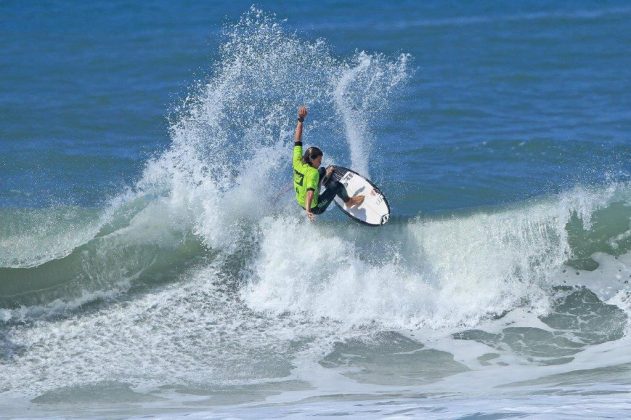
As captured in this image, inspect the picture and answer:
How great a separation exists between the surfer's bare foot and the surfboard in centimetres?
4

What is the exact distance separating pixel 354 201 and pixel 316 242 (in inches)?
32.7

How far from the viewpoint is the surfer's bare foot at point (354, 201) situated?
14852 millimetres

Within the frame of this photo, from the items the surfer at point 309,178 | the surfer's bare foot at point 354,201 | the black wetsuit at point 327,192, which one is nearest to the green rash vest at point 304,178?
the surfer at point 309,178

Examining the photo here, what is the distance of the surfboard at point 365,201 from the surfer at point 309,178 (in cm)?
47

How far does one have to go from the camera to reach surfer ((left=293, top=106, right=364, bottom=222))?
13.7 meters

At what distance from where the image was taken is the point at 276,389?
1231 cm

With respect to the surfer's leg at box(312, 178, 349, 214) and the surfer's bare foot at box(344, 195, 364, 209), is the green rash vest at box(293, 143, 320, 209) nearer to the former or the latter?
the surfer's leg at box(312, 178, 349, 214)

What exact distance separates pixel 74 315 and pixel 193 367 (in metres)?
2.21

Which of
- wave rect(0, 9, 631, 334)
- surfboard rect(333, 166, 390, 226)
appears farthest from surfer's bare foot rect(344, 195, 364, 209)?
wave rect(0, 9, 631, 334)

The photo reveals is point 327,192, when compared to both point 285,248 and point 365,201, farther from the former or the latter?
point 285,248

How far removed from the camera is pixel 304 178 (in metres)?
13.8

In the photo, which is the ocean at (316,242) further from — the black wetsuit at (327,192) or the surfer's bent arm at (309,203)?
the surfer's bent arm at (309,203)

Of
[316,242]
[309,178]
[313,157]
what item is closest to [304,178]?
[309,178]

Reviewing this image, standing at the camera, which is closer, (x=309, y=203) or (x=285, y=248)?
(x=309, y=203)
